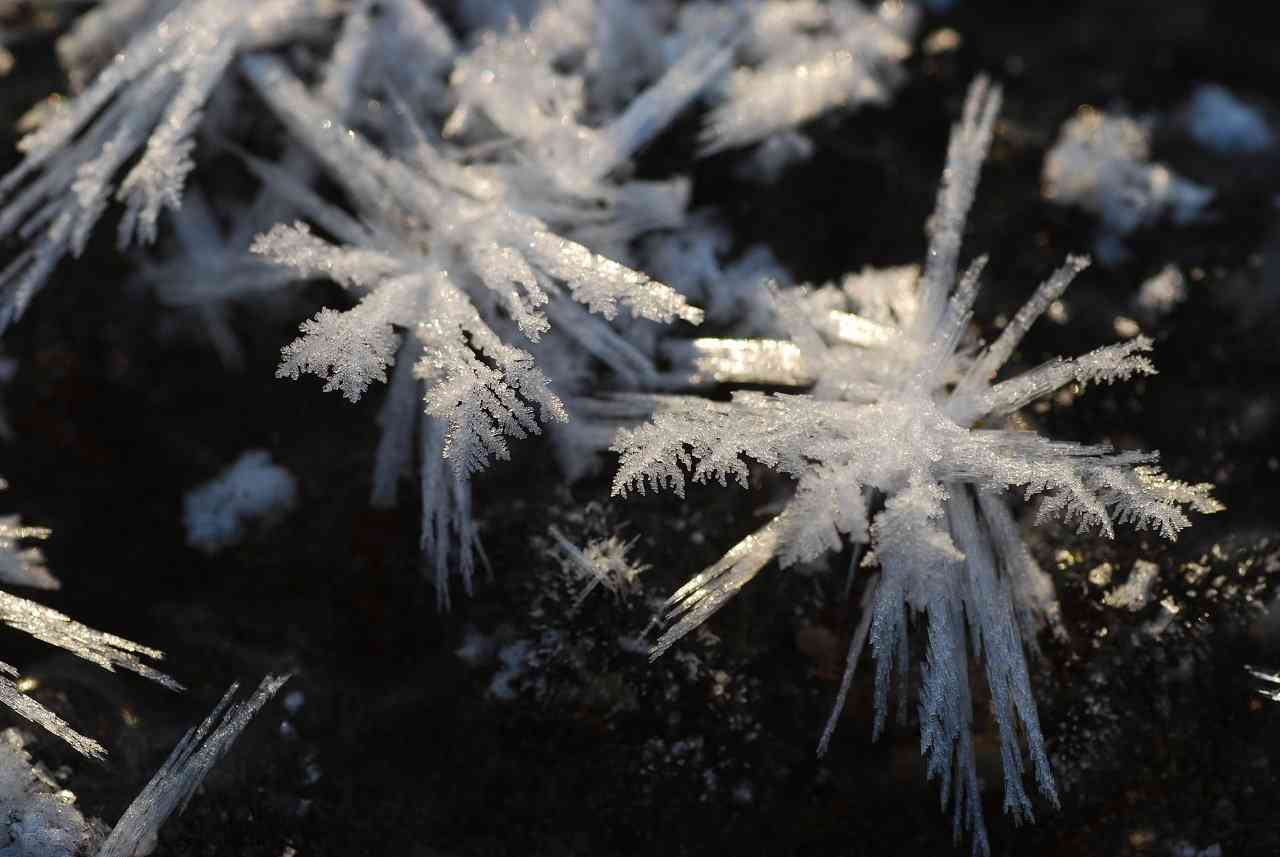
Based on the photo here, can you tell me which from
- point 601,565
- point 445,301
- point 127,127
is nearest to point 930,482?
point 601,565

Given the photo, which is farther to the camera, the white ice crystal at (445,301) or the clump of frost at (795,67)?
the clump of frost at (795,67)

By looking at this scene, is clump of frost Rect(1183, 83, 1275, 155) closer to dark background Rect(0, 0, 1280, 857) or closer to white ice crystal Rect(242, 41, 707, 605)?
dark background Rect(0, 0, 1280, 857)

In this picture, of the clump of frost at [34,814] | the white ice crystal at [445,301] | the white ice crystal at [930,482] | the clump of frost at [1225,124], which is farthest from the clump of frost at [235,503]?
the clump of frost at [1225,124]

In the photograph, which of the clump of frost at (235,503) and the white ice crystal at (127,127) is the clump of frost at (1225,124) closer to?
the white ice crystal at (127,127)

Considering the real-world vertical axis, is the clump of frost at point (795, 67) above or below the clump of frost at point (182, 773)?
A: above

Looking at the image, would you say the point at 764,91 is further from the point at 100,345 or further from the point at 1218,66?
the point at 100,345

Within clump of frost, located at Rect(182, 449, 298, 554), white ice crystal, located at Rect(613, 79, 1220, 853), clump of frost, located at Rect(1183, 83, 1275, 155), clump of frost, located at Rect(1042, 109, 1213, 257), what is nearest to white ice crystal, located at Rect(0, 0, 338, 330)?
clump of frost, located at Rect(182, 449, 298, 554)
